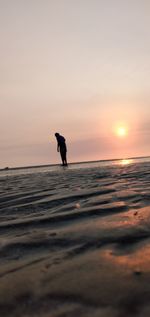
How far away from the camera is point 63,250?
204cm

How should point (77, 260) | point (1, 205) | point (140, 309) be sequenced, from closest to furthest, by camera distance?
point (140, 309) < point (77, 260) < point (1, 205)

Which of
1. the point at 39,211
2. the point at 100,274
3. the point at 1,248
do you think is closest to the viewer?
the point at 100,274

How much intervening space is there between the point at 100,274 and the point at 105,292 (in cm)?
21

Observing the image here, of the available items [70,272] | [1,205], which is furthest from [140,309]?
[1,205]

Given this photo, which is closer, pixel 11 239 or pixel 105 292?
pixel 105 292

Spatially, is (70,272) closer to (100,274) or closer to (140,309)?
(100,274)

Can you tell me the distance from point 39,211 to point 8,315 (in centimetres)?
237

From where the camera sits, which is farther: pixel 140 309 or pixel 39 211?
pixel 39 211

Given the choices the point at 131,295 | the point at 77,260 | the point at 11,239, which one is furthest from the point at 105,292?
the point at 11,239

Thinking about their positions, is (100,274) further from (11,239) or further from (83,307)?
(11,239)

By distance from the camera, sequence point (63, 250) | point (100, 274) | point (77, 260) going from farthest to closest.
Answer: point (63, 250) < point (77, 260) < point (100, 274)

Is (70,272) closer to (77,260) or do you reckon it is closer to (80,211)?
(77,260)

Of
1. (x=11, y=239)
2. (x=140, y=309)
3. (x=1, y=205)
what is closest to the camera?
(x=140, y=309)

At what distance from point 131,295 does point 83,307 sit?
0.20 meters
